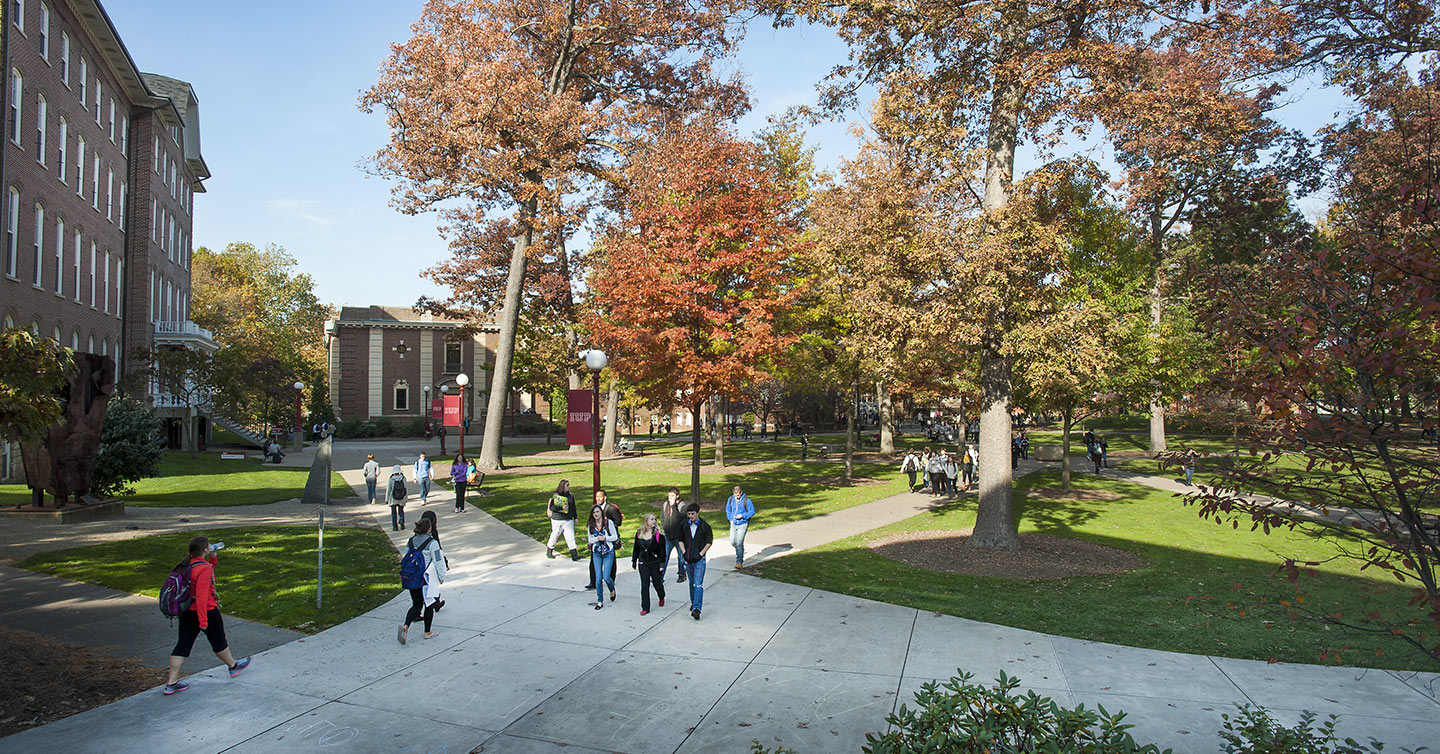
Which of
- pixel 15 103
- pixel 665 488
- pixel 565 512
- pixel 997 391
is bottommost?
pixel 665 488

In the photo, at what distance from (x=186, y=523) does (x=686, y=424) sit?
64.3 metres

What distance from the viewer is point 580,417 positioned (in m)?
18.3

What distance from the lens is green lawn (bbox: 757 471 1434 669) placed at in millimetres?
8594

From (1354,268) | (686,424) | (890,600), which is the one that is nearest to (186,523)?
(890,600)

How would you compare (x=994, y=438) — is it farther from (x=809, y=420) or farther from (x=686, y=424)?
(x=686, y=424)

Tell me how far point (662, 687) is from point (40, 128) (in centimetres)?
2913

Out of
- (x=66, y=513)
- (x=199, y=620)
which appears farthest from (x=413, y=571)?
(x=66, y=513)

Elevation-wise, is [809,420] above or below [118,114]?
below

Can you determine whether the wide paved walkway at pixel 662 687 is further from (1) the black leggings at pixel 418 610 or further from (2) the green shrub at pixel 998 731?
(2) the green shrub at pixel 998 731

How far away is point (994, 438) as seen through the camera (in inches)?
580

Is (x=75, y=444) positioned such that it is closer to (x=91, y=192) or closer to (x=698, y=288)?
(x=698, y=288)

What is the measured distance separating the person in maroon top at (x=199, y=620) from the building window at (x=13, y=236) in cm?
2240

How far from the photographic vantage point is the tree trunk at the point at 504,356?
29266 mm

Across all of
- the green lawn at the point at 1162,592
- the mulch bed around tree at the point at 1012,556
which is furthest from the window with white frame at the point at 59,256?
the mulch bed around tree at the point at 1012,556
